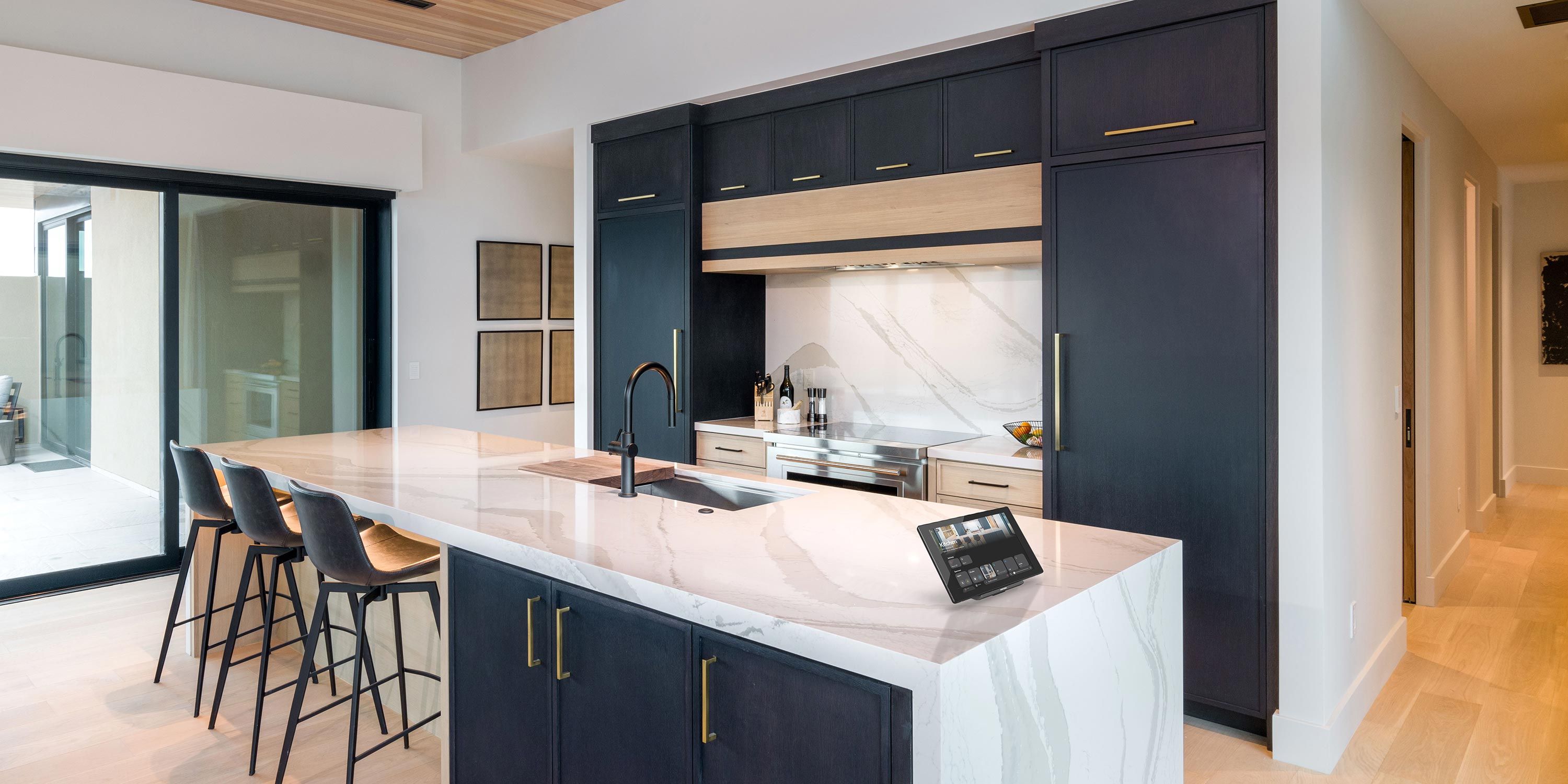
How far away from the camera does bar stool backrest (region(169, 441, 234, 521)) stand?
3.24 metres

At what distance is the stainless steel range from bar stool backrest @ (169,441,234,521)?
7.45ft

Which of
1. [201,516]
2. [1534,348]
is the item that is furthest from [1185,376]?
[1534,348]

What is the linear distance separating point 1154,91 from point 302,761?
11.4ft

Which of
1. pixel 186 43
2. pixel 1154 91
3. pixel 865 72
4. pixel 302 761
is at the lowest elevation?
pixel 302 761

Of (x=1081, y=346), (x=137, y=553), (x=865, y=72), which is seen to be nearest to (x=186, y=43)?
(x=137, y=553)

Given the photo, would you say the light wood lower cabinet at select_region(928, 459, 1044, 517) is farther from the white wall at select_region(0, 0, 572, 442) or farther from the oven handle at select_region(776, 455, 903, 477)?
the white wall at select_region(0, 0, 572, 442)

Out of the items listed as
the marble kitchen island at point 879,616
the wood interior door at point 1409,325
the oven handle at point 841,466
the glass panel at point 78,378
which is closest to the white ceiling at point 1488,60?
the wood interior door at point 1409,325

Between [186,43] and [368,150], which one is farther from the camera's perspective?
[368,150]

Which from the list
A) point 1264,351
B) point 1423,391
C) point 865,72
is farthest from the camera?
point 1423,391

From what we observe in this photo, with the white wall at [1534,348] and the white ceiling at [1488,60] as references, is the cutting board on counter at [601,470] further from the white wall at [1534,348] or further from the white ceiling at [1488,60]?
the white wall at [1534,348]

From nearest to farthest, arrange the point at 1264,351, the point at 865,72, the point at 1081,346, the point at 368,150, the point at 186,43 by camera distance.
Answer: the point at 1264,351 < the point at 1081,346 < the point at 865,72 < the point at 186,43 < the point at 368,150

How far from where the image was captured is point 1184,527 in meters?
3.06

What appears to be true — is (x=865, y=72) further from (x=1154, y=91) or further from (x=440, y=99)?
(x=440, y=99)

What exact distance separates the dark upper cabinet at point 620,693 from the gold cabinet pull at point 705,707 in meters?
0.04
